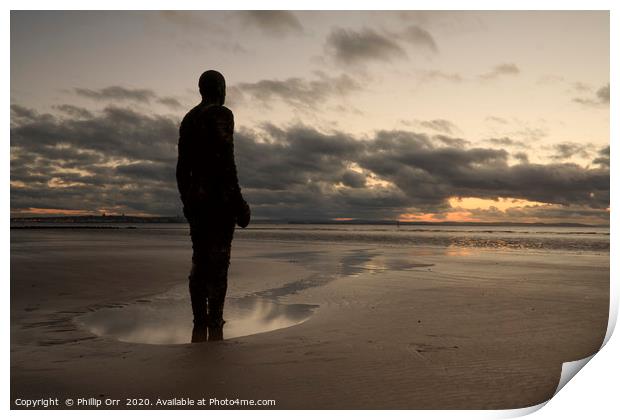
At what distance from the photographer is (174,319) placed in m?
7.59

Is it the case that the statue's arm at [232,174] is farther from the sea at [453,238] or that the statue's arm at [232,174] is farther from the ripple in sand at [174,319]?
the sea at [453,238]

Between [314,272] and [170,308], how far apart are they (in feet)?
21.2

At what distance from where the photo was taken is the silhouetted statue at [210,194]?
6.09 m

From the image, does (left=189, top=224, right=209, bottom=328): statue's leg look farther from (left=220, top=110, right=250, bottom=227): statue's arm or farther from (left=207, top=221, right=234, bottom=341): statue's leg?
(left=220, top=110, right=250, bottom=227): statue's arm

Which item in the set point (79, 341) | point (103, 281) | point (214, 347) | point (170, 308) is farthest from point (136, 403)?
point (103, 281)

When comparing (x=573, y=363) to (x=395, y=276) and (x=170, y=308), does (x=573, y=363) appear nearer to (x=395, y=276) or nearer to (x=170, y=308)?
(x=170, y=308)

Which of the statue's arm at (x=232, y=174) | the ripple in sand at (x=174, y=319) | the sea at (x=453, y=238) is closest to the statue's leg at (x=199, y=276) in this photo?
the ripple in sand at (x=174, y=319)

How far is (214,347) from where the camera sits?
A: 228 inches

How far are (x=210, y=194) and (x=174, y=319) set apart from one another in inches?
98.0

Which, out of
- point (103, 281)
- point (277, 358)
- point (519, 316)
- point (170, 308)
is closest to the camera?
point (277, 358)

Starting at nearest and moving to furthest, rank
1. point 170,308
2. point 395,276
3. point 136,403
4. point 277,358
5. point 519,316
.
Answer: point 136,403
point 277,358
point 519,316
point 170,308
point 395,276

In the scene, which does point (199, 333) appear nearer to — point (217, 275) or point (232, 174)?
point (217, 275)

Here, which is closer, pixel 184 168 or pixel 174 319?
pixel 184 168

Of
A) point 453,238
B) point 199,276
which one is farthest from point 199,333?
point 453,238
